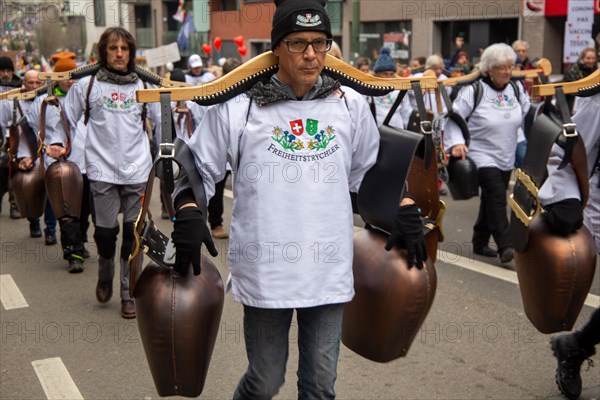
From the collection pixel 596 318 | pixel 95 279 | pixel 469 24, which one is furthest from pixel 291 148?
pixel 469 24

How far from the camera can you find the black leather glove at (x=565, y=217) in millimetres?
3633

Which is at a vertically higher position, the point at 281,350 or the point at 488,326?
the point at 281,350

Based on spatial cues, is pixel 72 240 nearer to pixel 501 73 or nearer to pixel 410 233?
pixel 501 73

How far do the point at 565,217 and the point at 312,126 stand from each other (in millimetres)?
1354

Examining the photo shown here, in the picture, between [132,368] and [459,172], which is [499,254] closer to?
[459,172]

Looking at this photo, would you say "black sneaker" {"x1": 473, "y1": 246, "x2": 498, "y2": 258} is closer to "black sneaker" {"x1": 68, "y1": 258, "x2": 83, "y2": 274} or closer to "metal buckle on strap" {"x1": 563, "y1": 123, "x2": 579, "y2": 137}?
"black sneaker" {"x1": 68, "y1": 258, "x2": 83, "y2": 274}

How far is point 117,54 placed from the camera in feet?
17.8

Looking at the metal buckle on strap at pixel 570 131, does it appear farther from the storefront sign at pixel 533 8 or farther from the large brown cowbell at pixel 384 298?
the storefront sign at pixel 533 8

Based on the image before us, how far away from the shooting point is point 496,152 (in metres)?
7.22

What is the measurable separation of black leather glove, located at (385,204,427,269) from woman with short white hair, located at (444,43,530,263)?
416 cm

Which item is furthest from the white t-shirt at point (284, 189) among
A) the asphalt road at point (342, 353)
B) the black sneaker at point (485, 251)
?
the black sneaker at point (485, 251)

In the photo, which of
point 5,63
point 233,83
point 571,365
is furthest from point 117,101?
point 5,63

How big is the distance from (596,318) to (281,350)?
175 centimetres

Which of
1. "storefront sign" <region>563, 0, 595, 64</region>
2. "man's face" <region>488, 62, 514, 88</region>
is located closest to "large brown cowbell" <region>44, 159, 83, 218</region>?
"man's face" <region>488, 62, 514, 88</region>
